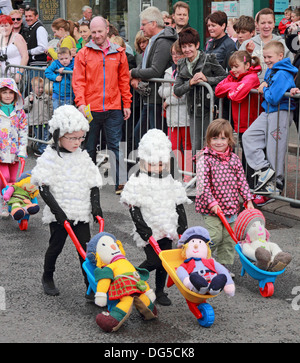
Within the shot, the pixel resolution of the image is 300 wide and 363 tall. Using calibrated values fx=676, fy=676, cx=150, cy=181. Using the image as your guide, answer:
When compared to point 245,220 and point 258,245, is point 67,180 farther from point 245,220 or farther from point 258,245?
point 258,245

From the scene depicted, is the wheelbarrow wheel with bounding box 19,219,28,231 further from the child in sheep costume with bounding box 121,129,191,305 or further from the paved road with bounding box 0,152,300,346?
the child in sheep costume with bounding box 121,129,191,305

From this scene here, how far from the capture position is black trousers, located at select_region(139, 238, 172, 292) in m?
5.20

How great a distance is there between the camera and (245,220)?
5605 millimetres

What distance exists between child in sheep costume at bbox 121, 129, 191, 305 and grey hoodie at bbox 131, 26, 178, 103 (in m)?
4.08

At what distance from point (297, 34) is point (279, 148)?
4.59ft

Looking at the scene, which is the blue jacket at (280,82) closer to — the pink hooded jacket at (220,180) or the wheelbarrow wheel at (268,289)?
the pink hooded jacket at (220,180)

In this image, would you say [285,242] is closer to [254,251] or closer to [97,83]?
[254,251]

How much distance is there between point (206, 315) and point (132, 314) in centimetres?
63

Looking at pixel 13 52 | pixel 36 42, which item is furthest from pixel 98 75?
pixel 36 42

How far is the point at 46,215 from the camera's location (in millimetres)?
5508

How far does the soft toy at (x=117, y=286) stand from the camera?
4609 mm

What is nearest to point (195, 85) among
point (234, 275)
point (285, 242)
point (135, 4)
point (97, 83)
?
point (97, 83)

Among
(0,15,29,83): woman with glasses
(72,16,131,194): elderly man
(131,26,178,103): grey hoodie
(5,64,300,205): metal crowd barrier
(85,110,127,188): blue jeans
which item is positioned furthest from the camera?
(0,15,29,83): woman with glasses

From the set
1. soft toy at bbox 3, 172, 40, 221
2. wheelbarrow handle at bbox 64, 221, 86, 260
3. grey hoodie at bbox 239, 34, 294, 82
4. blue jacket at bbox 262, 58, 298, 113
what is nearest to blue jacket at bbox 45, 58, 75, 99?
grey hoodie at bbox 239, 34, 294, 82
